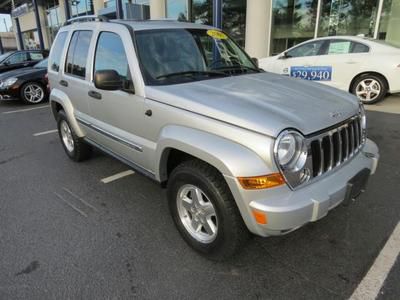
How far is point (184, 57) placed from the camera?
313 cm

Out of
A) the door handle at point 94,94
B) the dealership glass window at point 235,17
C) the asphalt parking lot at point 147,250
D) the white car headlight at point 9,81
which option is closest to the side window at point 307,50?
the dealership glass window at point 235,17

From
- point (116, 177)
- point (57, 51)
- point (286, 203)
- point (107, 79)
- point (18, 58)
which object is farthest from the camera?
point (18, 58)

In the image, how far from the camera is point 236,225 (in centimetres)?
222

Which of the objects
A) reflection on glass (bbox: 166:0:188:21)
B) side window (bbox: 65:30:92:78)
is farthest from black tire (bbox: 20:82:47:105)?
reflection on glass (bbox: 166:0:188:21)

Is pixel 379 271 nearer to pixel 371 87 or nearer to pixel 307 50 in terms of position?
pixel 371 87

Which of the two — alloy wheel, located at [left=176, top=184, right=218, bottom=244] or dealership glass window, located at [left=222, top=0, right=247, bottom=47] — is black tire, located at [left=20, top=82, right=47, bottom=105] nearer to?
dealership glass window, located at [left=222, top=0, right=247, bottom=47]

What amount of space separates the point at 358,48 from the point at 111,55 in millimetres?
6523

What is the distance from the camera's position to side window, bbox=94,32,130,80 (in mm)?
3064

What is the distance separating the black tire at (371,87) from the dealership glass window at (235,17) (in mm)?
6046

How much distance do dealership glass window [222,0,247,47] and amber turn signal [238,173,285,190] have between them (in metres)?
11.5

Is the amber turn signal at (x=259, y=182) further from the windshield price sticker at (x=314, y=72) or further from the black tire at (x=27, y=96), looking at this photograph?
the black tire at (x=27, y=96)

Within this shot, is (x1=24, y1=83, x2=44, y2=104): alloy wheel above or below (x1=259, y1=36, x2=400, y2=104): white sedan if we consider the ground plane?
below

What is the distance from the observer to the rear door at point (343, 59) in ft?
24.4

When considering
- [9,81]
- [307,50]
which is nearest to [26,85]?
[9,81]
